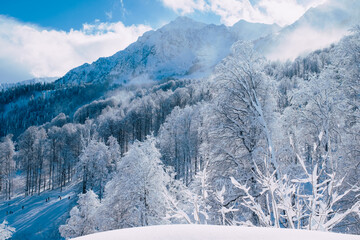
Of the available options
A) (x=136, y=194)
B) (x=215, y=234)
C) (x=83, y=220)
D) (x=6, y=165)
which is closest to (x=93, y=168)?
(x=83, y=220)

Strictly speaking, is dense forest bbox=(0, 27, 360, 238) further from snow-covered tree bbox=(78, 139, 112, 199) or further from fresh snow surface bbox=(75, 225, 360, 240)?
snow-covered tree bbox=(78, 139, 112, 199)

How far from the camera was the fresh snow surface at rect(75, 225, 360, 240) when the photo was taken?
1479 millimetres

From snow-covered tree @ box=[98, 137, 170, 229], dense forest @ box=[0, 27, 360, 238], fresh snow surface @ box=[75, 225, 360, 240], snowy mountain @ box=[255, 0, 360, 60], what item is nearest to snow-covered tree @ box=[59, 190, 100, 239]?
dense forest @ box=[0, 27, 360, 238]

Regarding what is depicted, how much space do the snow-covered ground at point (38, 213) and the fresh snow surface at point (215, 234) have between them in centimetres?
3107

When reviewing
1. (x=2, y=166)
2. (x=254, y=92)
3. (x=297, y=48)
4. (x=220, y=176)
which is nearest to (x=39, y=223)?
(x=2, y=166)

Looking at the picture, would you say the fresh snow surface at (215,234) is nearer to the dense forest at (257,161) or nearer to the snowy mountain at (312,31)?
the dense forest at (257,161)

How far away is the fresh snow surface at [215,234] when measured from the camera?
1479mm

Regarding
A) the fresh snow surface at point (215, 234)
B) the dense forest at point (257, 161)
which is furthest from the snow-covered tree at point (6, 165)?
the fresh snow surface at point (215, 234)

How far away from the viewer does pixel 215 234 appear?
61.1 inches

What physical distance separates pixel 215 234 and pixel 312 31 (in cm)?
20338

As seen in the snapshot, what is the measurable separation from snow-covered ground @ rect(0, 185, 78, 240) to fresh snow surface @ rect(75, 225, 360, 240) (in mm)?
31071

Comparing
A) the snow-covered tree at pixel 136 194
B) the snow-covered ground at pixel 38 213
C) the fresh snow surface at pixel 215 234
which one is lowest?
the snow-covered ground at pixel 38 213

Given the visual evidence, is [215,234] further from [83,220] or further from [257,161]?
[83,220]

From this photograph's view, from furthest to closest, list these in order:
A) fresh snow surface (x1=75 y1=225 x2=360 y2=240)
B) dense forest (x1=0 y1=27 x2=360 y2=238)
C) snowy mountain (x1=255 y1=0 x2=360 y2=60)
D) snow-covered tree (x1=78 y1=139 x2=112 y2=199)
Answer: snowy mountain (x1=255 y1=0 x2=360 y2=60) → snow-covered tree (x1=78 y1=139 x2=112 y2=199) → dense forest (x1=0 y1=27 x2=360 y2=238) → fresh snow surface (x1=75 y1=225 x2=360 y2=240)
